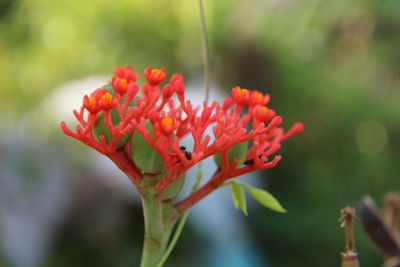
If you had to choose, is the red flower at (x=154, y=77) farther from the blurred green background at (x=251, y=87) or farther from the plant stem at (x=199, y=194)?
the blurred green background at (x=251, y=87)

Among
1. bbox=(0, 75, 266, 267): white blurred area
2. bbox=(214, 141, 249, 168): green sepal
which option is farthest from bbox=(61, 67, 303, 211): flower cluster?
bbox=(0, 75, 266, 267): white blurred area

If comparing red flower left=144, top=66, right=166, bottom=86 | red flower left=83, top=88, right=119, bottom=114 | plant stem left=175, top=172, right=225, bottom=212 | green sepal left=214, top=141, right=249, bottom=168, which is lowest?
plant stem left=175, top=172, right=225, bottom=212

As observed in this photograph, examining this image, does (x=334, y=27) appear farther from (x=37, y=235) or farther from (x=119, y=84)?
(x=119, y=84)

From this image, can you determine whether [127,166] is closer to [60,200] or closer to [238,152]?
[238,152]

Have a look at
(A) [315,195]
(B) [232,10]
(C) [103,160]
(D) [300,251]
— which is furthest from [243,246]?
(B) [232,10]

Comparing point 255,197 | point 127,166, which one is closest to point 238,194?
point 255,197

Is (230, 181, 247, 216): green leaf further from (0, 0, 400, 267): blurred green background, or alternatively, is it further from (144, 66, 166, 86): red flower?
(0, 0, 400, 267): blurred green background
